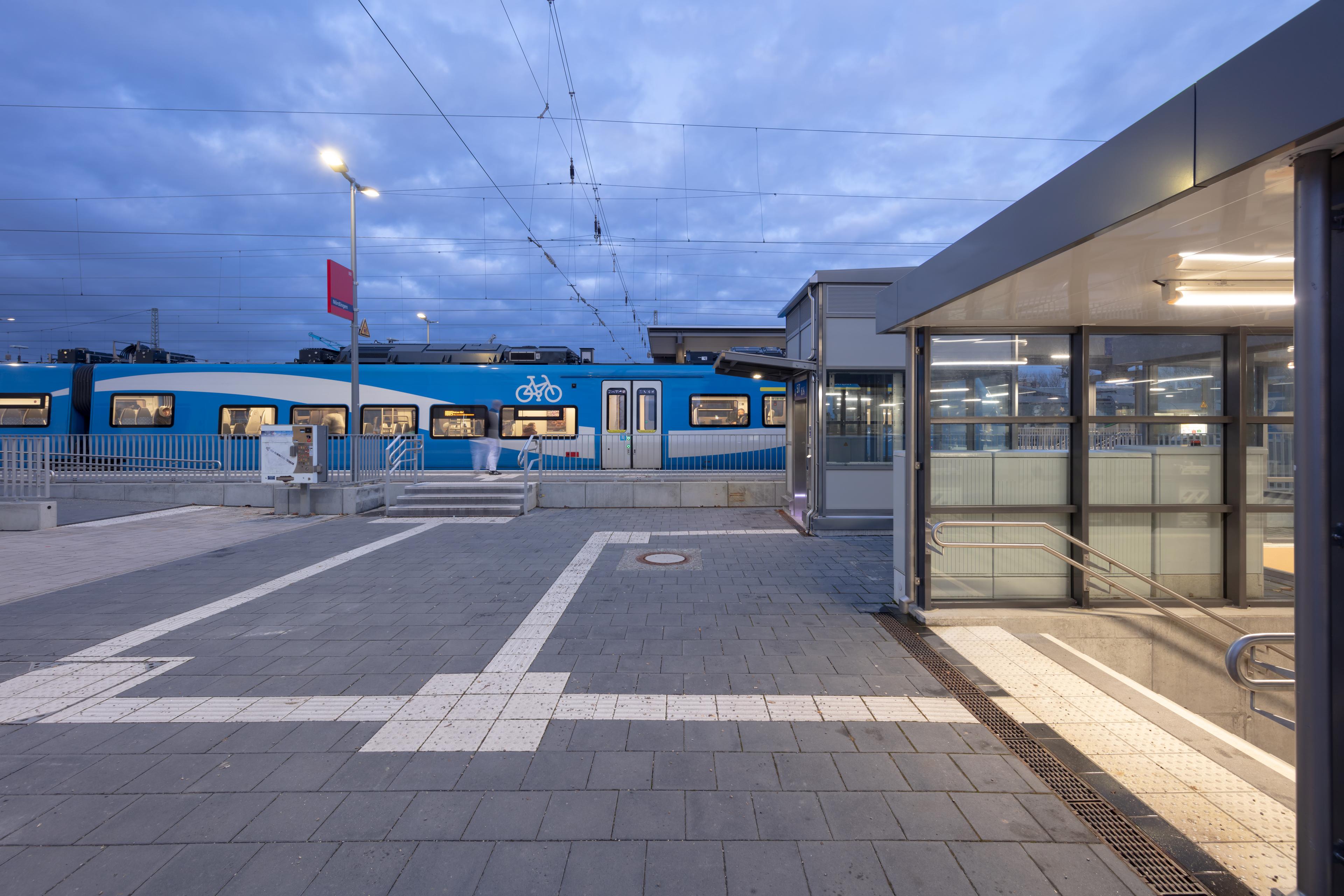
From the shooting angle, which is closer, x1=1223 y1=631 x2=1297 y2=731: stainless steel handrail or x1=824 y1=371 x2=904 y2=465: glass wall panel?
x1=1223 y1=631 x2=1297 y2=731: stainless steel handrail

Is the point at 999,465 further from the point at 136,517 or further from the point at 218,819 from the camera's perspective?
the point at 136,517

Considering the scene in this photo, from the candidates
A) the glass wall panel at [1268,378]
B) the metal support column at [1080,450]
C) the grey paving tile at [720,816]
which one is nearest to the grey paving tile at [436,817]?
the grey paving tile at [720,816]

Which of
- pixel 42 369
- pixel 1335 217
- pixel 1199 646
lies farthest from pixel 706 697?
pixel 42 369

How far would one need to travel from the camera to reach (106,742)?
3.22 metres

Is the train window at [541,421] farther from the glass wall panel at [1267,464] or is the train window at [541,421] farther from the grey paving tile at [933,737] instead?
the grey paving tile at [933,737]

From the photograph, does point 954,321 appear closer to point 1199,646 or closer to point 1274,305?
point 1274,305

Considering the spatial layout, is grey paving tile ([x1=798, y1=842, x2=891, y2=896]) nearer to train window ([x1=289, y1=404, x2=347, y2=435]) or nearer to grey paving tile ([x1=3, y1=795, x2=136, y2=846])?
grey paving tile ([x1=3, y1=795, x2=136, y2=846])

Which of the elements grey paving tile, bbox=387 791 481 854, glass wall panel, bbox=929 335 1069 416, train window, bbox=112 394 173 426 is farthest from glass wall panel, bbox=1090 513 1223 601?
train window, bbox=112 394 173 426

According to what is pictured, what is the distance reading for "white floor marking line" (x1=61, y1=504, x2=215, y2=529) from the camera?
34.3ft

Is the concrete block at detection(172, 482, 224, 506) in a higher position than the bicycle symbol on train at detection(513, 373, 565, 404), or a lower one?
lower

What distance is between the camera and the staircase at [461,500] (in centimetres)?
1177

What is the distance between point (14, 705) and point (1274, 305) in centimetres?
879

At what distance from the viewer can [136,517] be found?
11.3 m

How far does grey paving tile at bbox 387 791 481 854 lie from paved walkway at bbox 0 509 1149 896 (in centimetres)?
1
